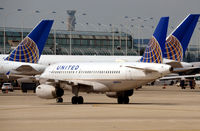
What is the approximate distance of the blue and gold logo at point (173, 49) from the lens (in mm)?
67000

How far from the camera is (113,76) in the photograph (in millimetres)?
41531

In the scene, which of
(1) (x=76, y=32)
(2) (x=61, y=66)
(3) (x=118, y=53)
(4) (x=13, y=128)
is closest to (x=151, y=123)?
(4) (x=13, y=128)

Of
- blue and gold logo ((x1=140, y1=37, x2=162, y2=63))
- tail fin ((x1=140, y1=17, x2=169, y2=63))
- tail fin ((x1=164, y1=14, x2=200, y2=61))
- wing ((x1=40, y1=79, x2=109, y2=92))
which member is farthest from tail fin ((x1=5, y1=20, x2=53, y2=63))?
tail fin ((x1=140, y1=17, x2=169, y2=63))

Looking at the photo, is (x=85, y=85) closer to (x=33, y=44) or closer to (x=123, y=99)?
(x=123, y=99)

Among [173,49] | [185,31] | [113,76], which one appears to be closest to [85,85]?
[113,76]

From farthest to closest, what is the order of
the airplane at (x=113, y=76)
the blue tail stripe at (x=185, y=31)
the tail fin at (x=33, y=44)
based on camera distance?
the tail fin at (x=33, y=44)
the blue tail stripe at (x=185, y=31)
the airplane at (x=113, y=76)

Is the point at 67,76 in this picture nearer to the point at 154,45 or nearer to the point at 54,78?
the point at 54,78

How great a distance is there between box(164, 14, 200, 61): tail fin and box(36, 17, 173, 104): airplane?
75.2 ft

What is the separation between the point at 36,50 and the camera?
6531cm

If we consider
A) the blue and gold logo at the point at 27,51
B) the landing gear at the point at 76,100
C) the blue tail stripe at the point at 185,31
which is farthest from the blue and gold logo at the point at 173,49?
the landing gear at the point at 76,100

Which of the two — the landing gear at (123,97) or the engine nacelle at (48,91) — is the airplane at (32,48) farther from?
the landing gear at (123,97)

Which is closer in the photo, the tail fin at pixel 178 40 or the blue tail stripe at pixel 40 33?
the tail fin at pixel 178 40

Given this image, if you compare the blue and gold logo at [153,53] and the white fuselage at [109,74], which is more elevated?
the blue and gold logo at [153,53]

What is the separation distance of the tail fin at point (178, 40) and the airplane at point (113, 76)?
22927 millimetres
